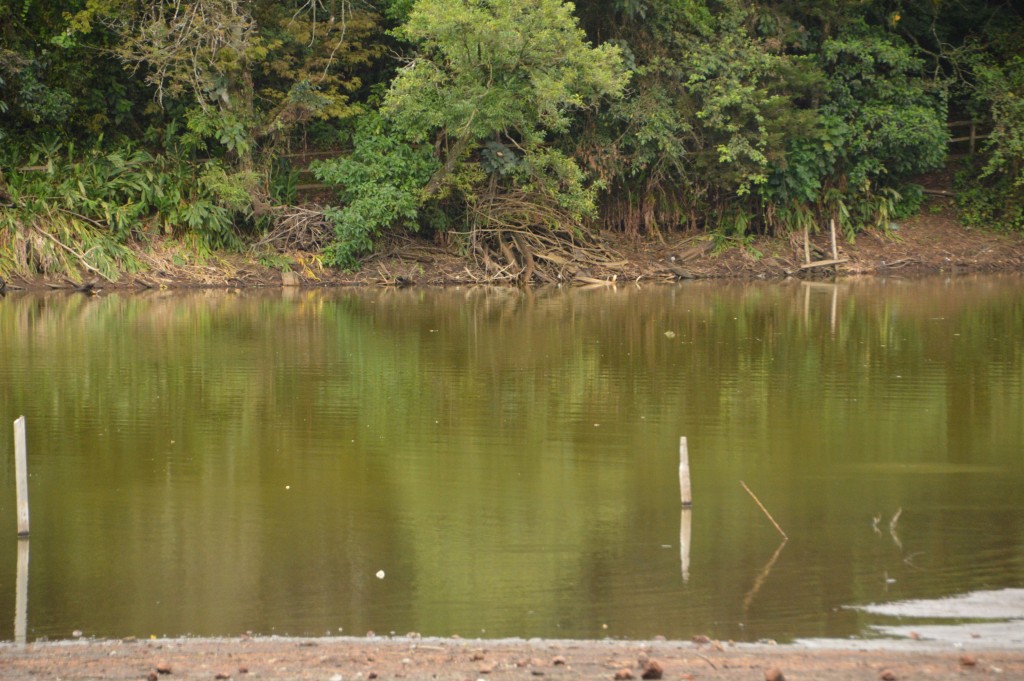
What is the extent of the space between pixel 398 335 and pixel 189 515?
10010mm

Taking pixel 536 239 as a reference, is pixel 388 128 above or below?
above

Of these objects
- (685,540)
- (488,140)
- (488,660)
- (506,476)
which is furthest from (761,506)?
(488,140)

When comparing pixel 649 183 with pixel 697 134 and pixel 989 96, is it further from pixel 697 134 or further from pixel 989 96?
pixel 989 96

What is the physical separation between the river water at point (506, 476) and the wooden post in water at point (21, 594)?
41mm

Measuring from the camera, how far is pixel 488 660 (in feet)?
19.5

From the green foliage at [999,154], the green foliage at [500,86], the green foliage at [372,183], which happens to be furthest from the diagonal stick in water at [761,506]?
the green foliage at [999,154]

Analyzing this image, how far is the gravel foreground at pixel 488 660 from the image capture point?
5.66 m

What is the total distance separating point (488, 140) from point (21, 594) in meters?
21.9

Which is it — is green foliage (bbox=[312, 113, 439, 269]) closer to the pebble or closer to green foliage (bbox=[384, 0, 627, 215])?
green foliage (bbox=[384, 0, 627, 215])

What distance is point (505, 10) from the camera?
2472cm

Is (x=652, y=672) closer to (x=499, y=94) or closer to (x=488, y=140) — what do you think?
(x=499, y=94)

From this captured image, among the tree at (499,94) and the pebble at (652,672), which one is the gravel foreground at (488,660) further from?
the tree at (499,94)

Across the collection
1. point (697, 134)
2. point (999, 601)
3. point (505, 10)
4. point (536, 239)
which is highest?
point (505, 10)

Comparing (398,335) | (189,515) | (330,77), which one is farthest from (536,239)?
(189,515)
